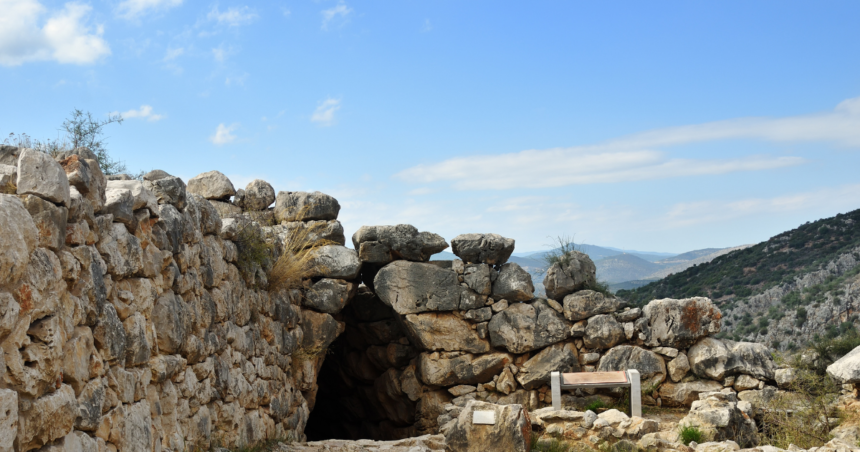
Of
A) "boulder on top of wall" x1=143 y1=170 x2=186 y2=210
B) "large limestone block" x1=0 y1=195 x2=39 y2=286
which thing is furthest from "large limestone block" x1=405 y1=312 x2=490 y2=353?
"large limestone block" x1=0 y1=195 x2=39 y2=286

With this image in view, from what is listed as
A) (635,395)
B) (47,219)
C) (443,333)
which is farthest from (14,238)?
(635,395)

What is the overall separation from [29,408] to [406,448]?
6070 mm

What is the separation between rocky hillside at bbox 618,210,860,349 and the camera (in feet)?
63.6

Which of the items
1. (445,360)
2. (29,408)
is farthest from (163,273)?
(445,360)

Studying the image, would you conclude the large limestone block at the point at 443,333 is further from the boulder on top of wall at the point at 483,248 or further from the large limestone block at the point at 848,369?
the large limestone block at the point at 848,369

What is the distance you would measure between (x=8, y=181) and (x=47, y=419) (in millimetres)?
1469

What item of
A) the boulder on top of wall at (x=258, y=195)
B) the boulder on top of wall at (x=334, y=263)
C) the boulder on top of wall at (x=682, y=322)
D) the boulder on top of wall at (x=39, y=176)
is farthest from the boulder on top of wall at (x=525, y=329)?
the boulder on top of wall at (x=39, y=176)

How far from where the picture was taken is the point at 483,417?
28.5 feet

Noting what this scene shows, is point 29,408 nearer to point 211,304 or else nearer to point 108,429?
point 108,429

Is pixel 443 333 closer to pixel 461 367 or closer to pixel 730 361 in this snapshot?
pixel 461 367

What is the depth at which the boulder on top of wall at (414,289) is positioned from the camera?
41.3 feet

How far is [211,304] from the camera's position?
7.09 metres

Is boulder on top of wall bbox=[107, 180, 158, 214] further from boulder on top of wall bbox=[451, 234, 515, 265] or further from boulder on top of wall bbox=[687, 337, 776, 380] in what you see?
boulder on top of wall bbox=[687, 337, 776, 380]

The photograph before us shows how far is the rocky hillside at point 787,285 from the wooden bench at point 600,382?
4980 millimetres
